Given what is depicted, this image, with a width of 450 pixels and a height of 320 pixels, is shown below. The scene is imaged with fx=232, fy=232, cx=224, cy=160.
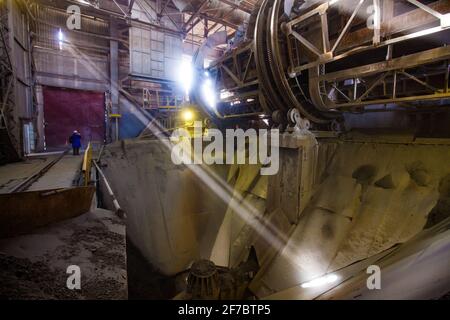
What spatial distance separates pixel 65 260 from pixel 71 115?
13.7 metres

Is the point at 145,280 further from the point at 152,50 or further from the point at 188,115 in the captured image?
the point at 152,50

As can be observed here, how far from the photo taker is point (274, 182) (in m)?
4.77

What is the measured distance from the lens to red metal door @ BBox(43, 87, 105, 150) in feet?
42.4

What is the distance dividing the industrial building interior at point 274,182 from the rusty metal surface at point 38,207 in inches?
0.6

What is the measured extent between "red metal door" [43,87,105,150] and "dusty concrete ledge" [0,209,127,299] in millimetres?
12349

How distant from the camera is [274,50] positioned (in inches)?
181

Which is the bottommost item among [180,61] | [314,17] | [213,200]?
[213,200]

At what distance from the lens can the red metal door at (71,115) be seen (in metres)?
12.9

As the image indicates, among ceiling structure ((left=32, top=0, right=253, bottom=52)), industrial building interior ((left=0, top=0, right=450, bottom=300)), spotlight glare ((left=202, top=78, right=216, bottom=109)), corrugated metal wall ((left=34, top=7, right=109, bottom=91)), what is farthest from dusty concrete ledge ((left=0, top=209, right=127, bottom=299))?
corrugated metal wall ((left=34, top=7, right=109, bottom=91))

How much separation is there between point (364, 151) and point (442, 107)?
1.31 m

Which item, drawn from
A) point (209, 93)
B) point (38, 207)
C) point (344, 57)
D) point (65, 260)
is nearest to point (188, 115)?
point (209, 93)

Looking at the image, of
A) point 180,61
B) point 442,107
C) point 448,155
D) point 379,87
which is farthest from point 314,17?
point 180,61

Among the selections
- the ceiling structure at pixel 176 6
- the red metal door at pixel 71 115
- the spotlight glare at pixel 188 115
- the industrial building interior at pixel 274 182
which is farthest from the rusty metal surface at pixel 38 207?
the red metal door at pixel 71 115
